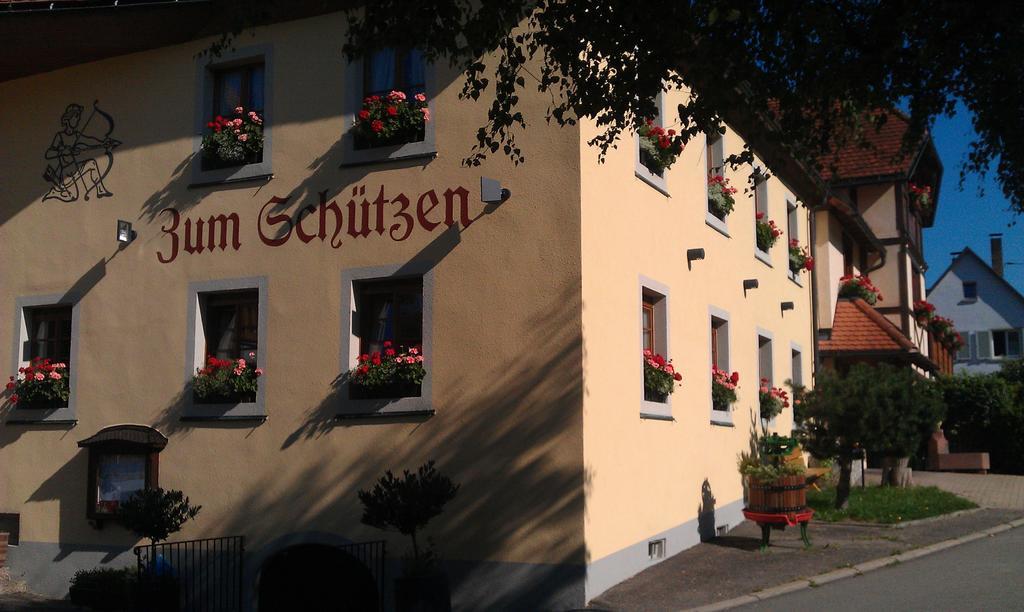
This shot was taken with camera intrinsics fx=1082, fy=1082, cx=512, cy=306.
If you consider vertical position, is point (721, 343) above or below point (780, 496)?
above

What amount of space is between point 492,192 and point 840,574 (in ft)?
17.8

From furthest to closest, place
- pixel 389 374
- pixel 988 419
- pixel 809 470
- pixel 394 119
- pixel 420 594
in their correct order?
pixel 988 419 < pixel 809 470 < pixel 394 119 < pixel 389 374 < pixel 420 594

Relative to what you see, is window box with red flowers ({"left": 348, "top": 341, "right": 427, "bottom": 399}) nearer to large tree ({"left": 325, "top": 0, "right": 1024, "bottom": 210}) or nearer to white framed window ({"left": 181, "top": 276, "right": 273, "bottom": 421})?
white framed window ({"left": 181, "top": 276, "right": 273, "bottom": 421})

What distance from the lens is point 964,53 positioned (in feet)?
28.1

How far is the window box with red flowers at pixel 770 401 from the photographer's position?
57.5 ft

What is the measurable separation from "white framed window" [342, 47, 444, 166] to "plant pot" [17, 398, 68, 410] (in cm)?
485

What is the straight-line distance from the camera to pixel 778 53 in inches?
336

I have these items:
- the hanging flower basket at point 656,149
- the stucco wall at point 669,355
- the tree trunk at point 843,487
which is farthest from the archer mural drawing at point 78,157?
the tree trunk at point 843,487

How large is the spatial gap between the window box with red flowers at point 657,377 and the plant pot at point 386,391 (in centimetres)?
274

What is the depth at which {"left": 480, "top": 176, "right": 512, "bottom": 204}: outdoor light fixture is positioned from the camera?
36.6ft

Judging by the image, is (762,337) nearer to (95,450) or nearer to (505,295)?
(505,295)

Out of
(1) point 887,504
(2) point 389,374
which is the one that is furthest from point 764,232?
(2) point 389,374

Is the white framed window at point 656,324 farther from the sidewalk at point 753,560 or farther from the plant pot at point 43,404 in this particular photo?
the plant pot at point 43,404

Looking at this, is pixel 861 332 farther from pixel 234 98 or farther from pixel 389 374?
pixel 234 98
